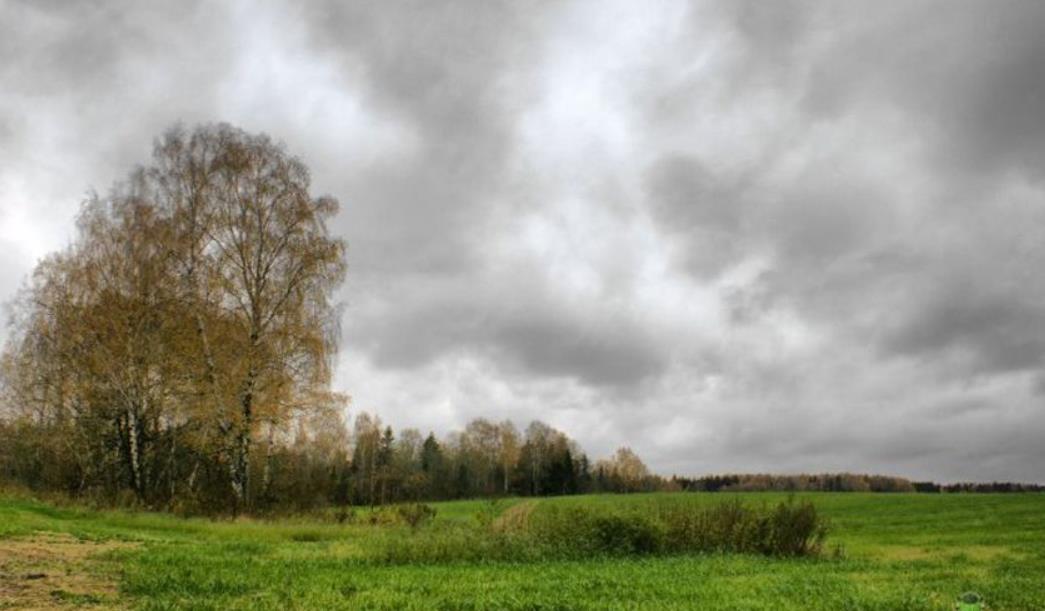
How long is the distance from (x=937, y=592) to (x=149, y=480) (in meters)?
36.2

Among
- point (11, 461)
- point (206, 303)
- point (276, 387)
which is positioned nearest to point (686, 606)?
point (276, 387)

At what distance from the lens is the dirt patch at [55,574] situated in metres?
10.5

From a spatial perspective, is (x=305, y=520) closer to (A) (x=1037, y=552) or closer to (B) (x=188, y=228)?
(B) (x=188, y=228)

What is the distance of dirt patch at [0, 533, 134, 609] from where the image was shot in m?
10.5

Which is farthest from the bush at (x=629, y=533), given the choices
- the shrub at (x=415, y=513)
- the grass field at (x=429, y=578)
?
the shrub at (x=415, y=513)

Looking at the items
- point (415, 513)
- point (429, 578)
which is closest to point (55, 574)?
point (429, 578)

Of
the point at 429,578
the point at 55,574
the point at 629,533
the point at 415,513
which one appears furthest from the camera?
the point at 415,513

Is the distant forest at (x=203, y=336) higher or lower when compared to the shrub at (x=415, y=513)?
higher

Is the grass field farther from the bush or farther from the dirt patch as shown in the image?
the bush

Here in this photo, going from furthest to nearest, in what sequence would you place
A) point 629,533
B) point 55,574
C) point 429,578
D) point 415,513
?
point 415,513 < point 629,533 < point 429,578 < point 55,574

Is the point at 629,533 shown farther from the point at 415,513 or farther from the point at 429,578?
the point at 415,513

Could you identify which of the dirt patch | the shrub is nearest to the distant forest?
the shrub

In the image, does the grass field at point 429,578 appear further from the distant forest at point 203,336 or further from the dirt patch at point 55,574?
the distant forest at point 203,336

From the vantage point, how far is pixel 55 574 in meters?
12.8
